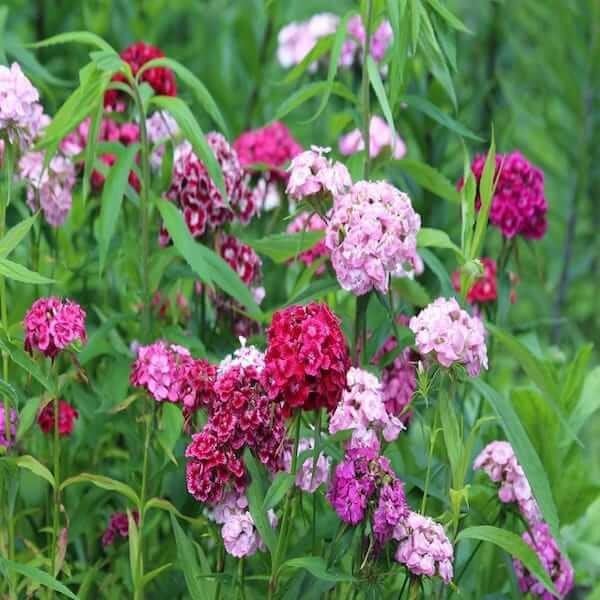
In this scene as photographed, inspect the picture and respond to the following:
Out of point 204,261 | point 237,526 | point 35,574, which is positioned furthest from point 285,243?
point 35,574

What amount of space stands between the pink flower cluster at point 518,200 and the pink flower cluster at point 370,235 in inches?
17.8

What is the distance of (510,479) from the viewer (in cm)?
198

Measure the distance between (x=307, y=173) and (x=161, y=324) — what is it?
21.9 inches

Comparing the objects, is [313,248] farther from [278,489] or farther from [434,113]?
[278,489]

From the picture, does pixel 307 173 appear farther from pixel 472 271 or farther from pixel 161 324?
pixel 161 324

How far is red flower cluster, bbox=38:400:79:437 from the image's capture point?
2.01 meters

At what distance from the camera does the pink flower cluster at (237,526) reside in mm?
1716

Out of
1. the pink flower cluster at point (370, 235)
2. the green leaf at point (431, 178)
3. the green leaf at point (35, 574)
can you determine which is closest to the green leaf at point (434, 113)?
the green leaf at point (431, 178)

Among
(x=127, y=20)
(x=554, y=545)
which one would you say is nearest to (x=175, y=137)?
(x=554, y=545)

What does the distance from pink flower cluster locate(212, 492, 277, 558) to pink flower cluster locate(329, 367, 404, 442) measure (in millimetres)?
142

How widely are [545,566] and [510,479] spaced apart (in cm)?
18

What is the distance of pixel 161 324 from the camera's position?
7.49ft

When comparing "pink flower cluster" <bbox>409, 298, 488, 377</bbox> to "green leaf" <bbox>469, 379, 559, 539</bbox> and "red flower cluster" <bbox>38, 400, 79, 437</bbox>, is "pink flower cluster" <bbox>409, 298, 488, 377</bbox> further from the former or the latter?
"red flower cluster" <bbox>38, 400, 79, 437</bbox>

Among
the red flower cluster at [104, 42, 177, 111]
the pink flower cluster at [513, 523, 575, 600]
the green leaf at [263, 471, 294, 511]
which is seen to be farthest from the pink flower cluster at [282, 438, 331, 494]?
the red flower cluster at [104, 42, 177, 111]
